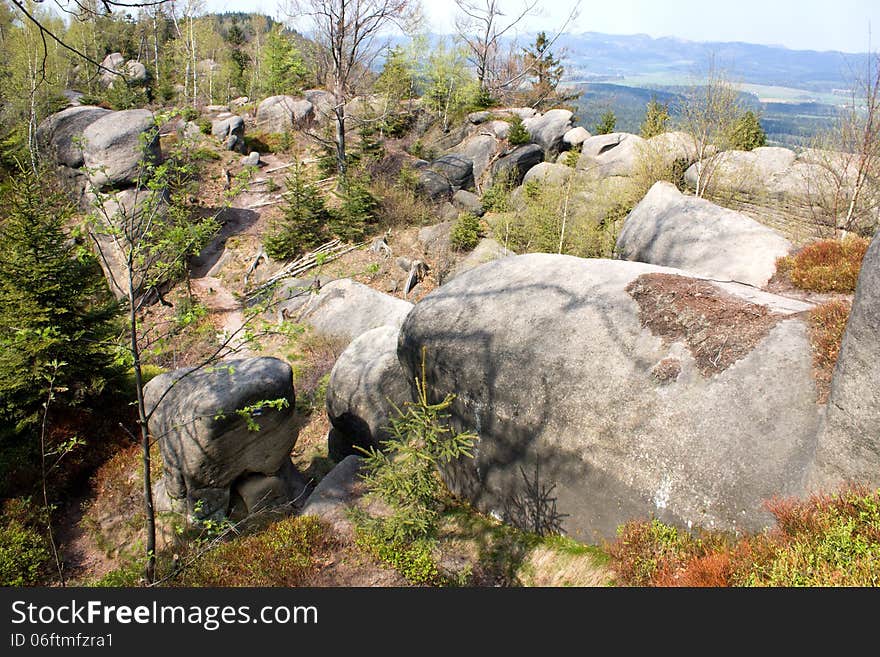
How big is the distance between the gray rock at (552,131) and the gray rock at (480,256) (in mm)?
9619

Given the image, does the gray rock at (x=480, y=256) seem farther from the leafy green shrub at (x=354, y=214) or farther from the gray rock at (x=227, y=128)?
the gray rock at (x=227, y=128)

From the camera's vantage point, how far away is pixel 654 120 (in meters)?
20.8

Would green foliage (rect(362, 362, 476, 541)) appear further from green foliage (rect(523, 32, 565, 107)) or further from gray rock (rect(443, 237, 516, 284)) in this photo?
green foliage (rect(523, 32, 565, 107))

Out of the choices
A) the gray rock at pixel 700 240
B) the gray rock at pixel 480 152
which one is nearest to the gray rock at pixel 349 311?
the gray rock at pixel 700 240

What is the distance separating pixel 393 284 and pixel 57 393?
36.3ft

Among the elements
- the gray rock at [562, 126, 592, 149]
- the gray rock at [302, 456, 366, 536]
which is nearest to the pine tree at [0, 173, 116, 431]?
the gray rock at [302, 456, 366, 536]

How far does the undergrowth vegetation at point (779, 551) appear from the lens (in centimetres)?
416

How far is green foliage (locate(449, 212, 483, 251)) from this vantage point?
820 inches

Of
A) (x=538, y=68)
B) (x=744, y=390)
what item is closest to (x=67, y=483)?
(x=744, y=390)

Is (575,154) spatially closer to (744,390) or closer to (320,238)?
(320,238)

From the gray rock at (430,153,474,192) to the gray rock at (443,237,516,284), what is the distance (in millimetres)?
6744

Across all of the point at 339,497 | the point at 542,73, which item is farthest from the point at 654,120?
the point at 542,73

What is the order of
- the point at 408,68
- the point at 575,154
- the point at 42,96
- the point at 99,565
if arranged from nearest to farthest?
the point at 99,565, the point at 575,154, the point at 42,96, the point at 408,68

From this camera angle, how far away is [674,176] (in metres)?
18.4
